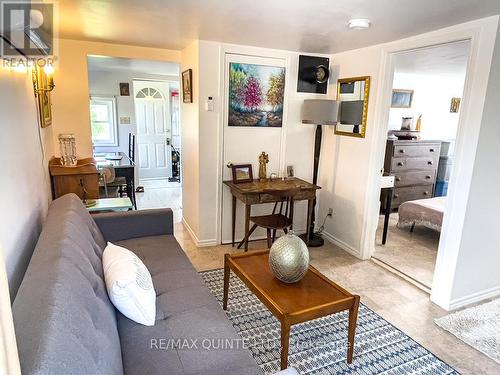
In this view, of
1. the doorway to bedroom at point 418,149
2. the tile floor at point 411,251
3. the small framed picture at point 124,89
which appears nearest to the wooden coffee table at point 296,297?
the tile floor at point 411,251

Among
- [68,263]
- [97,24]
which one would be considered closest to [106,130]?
[97,24]

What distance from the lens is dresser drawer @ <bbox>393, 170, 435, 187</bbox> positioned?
5.05 meters

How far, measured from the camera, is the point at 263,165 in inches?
145

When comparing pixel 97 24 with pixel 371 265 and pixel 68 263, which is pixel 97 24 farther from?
pixel 371 265

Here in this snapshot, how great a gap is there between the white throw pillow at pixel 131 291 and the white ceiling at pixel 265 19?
1633 millimetres

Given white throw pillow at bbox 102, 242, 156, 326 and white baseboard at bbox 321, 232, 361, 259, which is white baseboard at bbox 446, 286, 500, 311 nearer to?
white baseboard at bbox 321, 232, 361, 259

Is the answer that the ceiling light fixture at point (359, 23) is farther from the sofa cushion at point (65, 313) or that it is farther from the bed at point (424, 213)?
the bed at point (424, 213)

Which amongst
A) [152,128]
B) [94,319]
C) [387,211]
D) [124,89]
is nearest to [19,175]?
[94,319]

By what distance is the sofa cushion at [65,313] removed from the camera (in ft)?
2.91

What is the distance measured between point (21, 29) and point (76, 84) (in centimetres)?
279

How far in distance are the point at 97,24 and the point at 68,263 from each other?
2.21 m

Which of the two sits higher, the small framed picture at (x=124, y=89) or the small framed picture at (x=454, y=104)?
the small framed picture at (x=124, y=89)

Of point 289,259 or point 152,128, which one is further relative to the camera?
point 152,128

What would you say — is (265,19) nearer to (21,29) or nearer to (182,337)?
(21,29)
